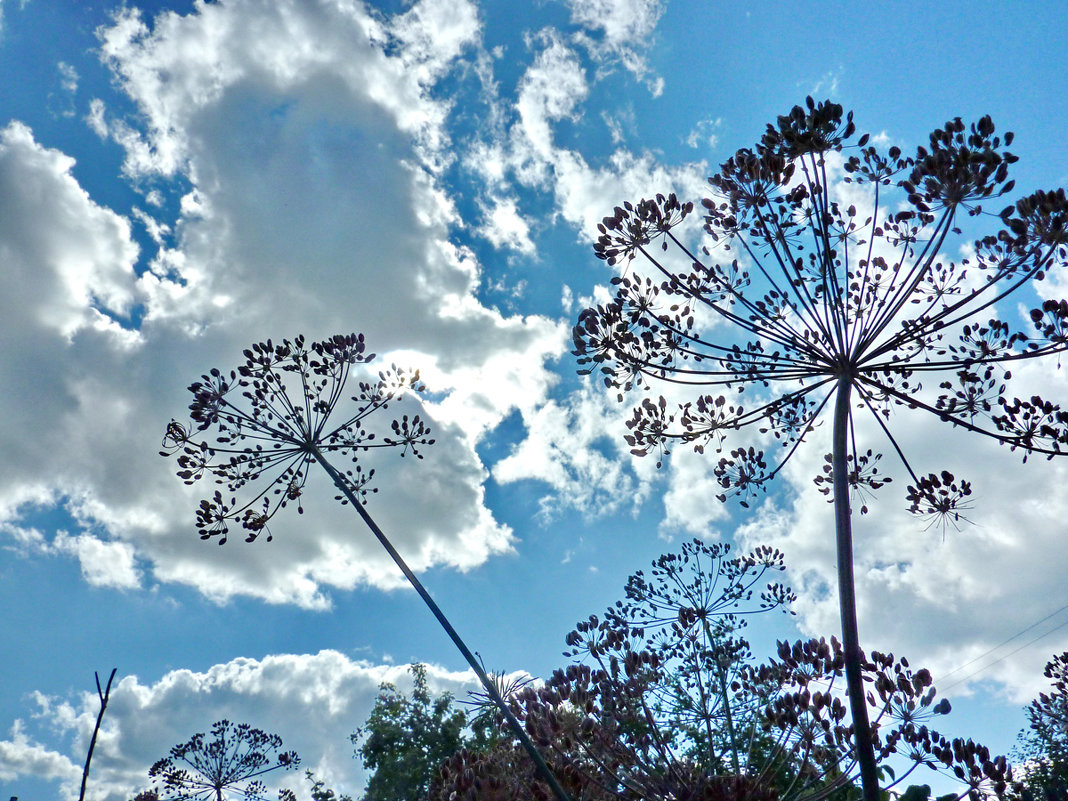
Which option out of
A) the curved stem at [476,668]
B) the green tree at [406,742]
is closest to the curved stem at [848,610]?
the curved stem at [476,668]

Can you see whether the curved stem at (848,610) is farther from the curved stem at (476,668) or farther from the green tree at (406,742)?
the green tree at (406,742)

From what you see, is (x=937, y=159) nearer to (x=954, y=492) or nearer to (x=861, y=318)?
(x=861, y=318)

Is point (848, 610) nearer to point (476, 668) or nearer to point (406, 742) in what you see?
point (476, 668)

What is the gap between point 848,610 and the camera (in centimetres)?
491

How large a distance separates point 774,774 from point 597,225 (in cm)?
626

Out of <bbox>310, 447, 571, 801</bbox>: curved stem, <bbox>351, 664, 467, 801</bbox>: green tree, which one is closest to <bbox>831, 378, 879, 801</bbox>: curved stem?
<bbox>310, 447, 571, 801</bbox>: curved stem

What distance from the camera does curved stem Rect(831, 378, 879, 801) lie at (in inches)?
174

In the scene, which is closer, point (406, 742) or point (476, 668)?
point (476, 668)

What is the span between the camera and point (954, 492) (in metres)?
7.40

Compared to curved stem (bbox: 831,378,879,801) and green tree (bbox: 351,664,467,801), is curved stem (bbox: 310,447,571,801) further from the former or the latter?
green tree (bbox: 351,664,467,801)

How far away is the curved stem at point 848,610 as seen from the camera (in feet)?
14.5

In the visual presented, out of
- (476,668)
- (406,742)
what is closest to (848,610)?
(476,668)

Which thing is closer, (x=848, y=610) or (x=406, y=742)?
(x=848, y=610)

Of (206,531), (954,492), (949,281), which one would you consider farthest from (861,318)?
(206,531)
